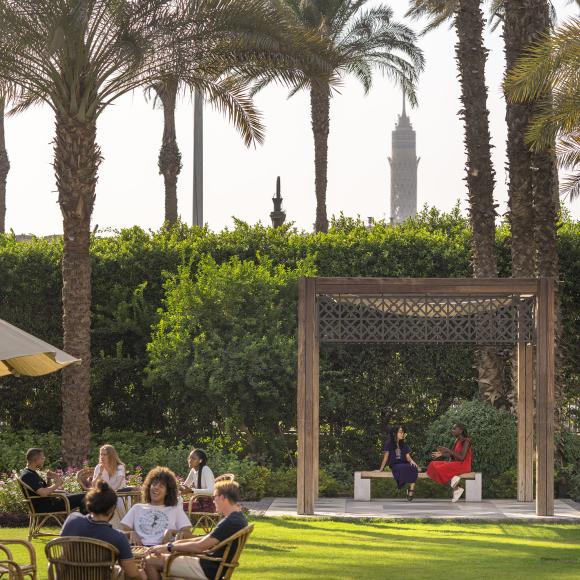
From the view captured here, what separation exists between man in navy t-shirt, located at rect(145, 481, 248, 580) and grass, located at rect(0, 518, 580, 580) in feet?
6.75

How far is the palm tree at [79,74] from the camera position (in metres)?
17.4

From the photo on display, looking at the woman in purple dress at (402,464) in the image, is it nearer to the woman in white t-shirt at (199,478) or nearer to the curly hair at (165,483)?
the woman in white t-shirt at (199,478)

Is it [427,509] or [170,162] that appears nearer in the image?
[427,509]

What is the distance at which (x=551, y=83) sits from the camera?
17.6 m

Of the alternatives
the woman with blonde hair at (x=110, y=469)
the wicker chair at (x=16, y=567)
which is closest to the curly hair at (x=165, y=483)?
the wicker chair at (x=16, y=567)

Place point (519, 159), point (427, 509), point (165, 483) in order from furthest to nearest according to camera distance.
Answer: point (519, 159)
point (427, 509)
point (165, 483)

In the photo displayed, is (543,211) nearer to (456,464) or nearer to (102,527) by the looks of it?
(456,464)

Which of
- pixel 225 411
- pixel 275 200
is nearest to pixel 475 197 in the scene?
pixel 225 411

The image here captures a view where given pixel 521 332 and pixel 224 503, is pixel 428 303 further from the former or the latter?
pixel 224 503

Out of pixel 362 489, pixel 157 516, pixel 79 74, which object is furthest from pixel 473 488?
pixel 157 516

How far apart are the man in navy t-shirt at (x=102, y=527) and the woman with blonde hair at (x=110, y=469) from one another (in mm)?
4836

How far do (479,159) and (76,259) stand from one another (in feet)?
23.6

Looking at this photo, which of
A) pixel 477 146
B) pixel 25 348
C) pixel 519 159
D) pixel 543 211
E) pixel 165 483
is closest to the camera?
pixel 165 483

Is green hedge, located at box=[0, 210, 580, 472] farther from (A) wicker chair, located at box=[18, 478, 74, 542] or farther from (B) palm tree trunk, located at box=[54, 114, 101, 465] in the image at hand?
(A) wicker chair, located at box=[18, 478, 74, 542]
